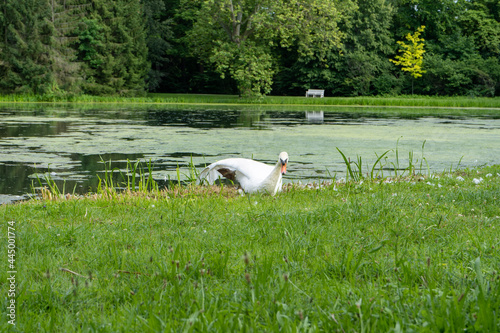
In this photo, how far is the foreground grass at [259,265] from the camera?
198 centimetres

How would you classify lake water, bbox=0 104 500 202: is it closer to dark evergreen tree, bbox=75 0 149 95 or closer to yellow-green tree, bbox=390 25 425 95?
dark evergreen tree, bbox=75 0 149 95

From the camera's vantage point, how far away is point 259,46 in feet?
107

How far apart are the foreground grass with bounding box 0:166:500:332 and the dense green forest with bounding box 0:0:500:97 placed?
26.1 m

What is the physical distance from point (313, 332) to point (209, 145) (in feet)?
28.6

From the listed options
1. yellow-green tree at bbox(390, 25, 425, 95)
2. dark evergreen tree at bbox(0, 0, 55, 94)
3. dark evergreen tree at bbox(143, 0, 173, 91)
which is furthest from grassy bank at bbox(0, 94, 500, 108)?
dark evergreen tree at bbox(143, 0, 173, 91)

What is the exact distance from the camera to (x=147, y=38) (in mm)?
39750

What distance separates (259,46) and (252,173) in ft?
91.7

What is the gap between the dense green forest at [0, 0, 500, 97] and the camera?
29391 millimetres

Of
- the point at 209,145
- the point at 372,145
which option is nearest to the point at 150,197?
the point at 209,145

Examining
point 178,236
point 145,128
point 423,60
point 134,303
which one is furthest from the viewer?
point 423,60

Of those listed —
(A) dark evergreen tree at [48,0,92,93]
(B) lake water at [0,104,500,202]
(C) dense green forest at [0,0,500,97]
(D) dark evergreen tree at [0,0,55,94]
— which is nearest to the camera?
(B) lake water at [0,104,500,202]

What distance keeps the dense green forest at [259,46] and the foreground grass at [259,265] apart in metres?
26.1

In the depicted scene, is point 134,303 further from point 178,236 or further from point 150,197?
point 150,197

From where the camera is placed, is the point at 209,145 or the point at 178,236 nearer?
the point at 178,236
